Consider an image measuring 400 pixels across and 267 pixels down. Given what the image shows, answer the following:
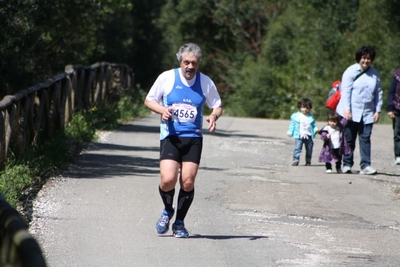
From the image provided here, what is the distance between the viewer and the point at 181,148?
9211mm

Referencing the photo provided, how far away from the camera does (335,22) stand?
38.2 m

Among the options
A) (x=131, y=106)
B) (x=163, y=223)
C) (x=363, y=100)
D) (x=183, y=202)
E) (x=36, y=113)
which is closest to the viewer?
(x=163, y=223)

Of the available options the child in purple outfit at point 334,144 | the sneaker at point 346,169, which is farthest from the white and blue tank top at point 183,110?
the sneaker at point 346,169

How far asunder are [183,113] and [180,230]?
1.05m

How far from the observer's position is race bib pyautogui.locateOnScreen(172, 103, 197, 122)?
918 cm

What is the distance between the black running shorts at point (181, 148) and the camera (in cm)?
920

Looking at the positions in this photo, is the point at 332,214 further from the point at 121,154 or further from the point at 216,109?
the point at 121,154

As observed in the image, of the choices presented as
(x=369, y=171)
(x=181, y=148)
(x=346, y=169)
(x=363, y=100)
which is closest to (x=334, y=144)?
(x=346, y=169)

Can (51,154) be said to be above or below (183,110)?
Answer: below

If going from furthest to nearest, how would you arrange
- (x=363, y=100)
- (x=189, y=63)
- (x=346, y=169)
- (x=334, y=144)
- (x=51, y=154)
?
(x=334, y=144) < (x=346, y=169) < (x=363, y=100) < (x=51, y=154) < (x=189, y=63)

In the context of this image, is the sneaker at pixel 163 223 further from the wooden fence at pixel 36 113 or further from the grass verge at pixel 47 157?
the wooden fence at pixel 36 113

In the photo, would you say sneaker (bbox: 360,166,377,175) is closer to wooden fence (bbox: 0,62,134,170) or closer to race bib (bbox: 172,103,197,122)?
wooden fence (bbox: 0,62,134,170)

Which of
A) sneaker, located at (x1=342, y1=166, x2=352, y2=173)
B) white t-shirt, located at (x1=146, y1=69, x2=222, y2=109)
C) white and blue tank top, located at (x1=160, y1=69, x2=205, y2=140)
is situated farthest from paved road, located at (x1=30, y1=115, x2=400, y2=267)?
white t-shirt, located at (x1=146, y1=69, x2=222, y2=109)

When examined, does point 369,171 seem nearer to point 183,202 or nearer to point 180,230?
point 183,202
